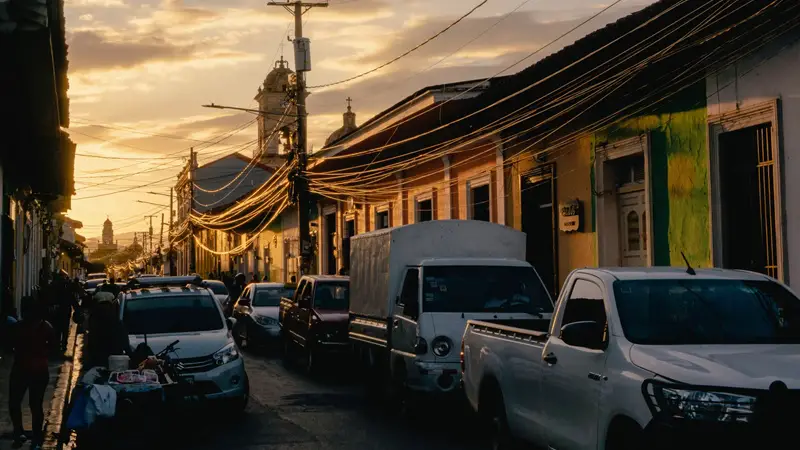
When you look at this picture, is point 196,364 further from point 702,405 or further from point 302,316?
point 702,405

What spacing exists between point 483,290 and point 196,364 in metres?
3.86

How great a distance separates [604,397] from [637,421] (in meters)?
0.53

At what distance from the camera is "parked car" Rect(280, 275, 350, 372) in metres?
18.7

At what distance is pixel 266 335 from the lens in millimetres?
24016

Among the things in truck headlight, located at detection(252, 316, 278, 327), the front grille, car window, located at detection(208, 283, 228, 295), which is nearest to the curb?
the front grille

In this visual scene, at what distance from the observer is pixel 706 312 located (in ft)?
24.6

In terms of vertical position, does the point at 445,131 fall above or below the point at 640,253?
above

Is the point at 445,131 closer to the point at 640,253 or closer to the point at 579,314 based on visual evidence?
the point at 640,253

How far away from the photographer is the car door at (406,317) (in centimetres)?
1323

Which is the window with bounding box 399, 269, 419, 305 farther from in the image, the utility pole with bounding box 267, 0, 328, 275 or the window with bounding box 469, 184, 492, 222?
the utility pole with bounding box 267, 0, 328, 275

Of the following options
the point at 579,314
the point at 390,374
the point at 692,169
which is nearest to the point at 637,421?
the point at 579,314

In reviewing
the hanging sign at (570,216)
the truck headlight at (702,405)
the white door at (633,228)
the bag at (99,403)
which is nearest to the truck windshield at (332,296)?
the hanging sign at (570,216)

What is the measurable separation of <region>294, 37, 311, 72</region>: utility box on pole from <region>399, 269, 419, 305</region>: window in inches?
783

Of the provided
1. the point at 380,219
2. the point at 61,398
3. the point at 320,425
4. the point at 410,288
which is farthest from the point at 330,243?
the point at 320,425
